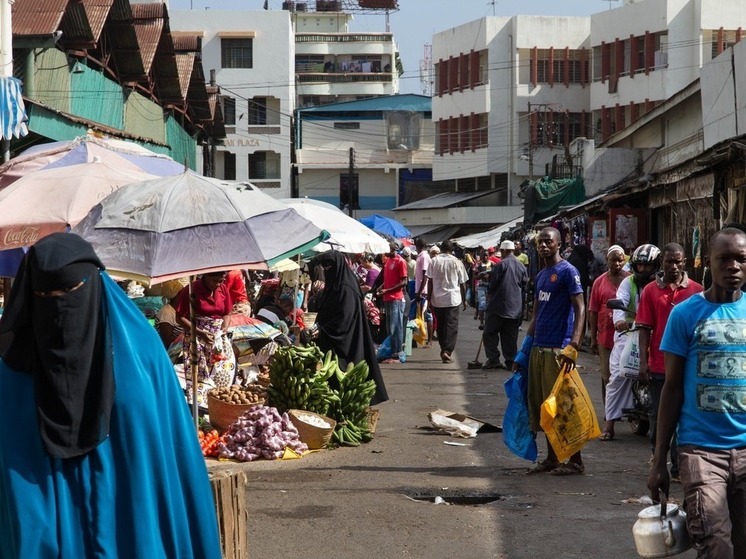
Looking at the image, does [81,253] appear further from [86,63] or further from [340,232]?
[86,63]

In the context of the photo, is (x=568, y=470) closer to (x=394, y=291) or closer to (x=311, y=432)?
(x=311, y=432)

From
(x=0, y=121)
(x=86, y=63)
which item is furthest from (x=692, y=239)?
(x=86, y=63)

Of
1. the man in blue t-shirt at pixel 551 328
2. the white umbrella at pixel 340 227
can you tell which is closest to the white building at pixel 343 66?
the white umbrella at pixel 340 227

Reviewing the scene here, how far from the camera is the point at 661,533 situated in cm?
500

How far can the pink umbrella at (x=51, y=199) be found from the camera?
909 cm

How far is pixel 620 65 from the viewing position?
1973 inches

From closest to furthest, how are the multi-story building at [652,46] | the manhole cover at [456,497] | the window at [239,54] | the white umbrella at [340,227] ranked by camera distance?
the manhole cover at [456,497] < the white umbrella at [340,227] < the multi-story building at [652,46] < the window at [239,54]

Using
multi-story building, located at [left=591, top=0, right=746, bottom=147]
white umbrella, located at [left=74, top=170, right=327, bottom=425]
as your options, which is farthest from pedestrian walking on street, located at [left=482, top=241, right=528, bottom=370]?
multi-story building, located at [left=591, top=0, right=746, bottom=147]

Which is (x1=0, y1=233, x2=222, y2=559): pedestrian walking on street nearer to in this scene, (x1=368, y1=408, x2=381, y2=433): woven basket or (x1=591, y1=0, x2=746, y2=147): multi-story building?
(x1=368, y1=408, x2=381, y2=433): woven basket

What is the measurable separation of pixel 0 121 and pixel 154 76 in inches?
676

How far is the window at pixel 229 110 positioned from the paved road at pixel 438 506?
52648 mm

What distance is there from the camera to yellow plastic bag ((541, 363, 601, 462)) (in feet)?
28.9

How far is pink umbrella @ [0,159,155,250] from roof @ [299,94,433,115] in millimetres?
55619

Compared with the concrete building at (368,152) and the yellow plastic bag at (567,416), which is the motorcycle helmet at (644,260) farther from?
the concrete building at (368,152)
